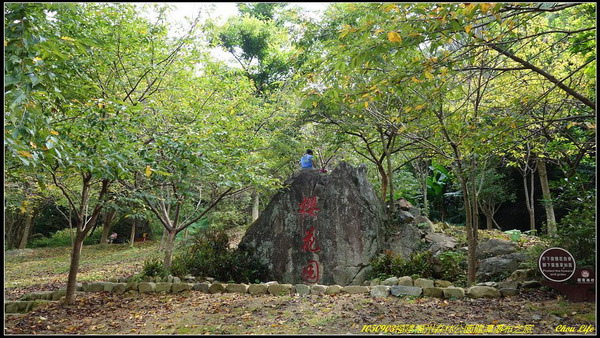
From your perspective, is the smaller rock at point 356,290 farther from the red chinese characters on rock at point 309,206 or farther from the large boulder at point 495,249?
the large boulder at point 495,249

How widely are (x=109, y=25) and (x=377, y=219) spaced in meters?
6.46

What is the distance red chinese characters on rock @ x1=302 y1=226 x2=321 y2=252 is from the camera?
8211 millimetres

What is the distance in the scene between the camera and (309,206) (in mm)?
8547

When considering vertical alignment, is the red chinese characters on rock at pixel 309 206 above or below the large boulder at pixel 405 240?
above

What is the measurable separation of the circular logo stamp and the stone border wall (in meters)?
0.80

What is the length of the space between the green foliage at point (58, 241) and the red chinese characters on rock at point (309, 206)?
16.5m

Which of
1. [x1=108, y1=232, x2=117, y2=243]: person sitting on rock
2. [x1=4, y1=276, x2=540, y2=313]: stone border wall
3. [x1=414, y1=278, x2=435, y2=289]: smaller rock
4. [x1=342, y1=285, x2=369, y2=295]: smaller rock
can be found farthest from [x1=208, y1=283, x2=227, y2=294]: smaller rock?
[x1=108, y1=232, x2=117, y2=243]: person sitting on rock

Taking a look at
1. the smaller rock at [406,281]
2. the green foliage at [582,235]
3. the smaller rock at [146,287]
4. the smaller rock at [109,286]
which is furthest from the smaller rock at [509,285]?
the smaller rock at [109,286]

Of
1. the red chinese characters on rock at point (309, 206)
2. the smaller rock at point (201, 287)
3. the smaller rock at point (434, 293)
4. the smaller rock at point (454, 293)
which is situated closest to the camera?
the smaller rock at point (454, 293)

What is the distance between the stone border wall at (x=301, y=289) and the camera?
215 inches

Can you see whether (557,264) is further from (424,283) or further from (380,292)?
(380,292)

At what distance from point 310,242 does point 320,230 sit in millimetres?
342

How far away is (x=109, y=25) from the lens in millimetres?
5516

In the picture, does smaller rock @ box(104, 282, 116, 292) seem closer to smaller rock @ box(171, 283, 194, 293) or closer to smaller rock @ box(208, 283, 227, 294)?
smaller rock @ box(171, 283, 194, 293)
